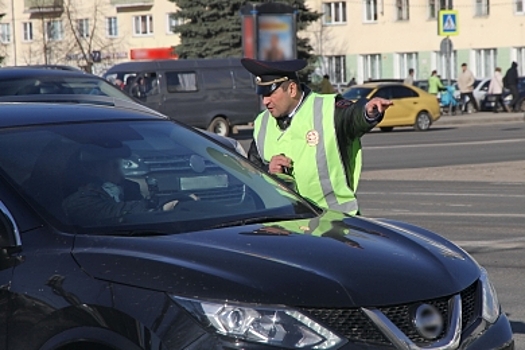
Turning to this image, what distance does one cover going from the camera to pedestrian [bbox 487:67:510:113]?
45000 millimetres

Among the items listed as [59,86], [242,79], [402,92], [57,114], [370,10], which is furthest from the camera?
[370,10]

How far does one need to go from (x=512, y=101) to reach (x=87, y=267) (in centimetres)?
4180

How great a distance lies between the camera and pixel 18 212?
4.75m

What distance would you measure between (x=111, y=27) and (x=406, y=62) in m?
22.7

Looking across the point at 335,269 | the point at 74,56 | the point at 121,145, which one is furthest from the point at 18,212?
the point at 74,56

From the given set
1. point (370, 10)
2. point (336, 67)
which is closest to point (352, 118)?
point (370, 10)

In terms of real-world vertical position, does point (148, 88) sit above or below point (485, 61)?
above

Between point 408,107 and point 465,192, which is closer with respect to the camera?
point 465,192

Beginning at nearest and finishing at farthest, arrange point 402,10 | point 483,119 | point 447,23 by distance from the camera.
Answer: point 483,119 → point 447,23 → point 402,10

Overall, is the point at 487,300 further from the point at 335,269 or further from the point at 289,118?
the point at 289,118

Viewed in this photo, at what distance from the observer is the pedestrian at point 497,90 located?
45.0 metres

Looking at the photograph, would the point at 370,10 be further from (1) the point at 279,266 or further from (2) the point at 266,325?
(2) the point at 266,325

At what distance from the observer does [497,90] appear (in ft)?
149

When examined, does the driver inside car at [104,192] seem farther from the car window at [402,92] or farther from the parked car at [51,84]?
the car window at [402,92]
